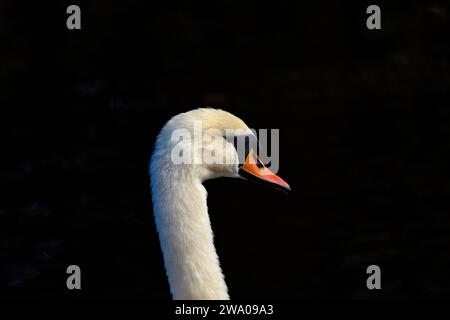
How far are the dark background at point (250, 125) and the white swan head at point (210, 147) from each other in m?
2.69

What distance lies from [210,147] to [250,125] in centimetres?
676

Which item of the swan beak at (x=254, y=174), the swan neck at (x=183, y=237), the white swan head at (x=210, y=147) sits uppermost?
the white swan head at (x=210, y=147)

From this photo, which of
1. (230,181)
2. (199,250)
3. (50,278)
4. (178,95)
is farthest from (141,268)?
(178,95)

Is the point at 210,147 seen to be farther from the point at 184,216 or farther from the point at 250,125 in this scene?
the point at 250,125

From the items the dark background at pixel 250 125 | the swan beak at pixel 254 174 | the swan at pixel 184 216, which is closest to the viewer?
the swan at pixel 184 216

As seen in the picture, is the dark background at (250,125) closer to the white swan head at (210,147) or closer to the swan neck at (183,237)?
the white swan head at (210,147)

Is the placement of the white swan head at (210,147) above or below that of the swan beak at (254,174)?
above

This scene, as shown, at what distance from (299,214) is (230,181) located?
5.51 ft

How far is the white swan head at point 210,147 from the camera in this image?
15.3 ft

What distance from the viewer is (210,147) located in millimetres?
4914

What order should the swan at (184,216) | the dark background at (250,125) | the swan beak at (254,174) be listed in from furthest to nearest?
the dark background at (250,125), the swan beak at (254,174), the swan at (184,216)

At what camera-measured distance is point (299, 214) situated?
9.55 meters
